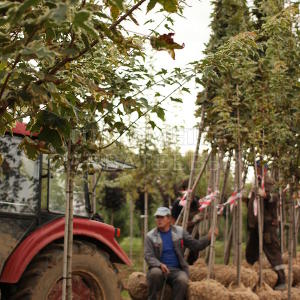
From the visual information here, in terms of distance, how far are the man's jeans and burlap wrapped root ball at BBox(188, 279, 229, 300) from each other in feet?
0.31

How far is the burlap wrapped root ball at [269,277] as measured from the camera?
8008 mm

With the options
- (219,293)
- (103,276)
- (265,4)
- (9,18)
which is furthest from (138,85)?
(265,4)

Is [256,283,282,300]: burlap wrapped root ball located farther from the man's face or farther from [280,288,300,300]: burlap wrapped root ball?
the man's face

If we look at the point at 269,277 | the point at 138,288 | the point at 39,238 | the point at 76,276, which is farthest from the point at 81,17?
the point at 269,277

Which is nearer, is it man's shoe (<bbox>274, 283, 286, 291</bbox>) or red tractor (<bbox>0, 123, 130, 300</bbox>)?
red tractor (<bbox>0, 123, 130, 300</bbox>)

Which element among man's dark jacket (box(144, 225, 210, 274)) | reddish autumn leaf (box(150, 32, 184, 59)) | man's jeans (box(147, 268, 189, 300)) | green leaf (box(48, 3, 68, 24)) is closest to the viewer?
green leaf (box(48, 3, 68, 24))

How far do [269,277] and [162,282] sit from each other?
2.09 meters

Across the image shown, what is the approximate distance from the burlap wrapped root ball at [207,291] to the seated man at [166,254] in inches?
3.7

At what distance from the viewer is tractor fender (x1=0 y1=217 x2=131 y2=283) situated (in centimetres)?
488

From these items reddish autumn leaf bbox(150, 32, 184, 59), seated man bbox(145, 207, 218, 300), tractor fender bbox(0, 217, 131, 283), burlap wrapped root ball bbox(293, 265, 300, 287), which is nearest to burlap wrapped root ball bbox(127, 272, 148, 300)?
seated man bbox(145, 207, 218, 300)

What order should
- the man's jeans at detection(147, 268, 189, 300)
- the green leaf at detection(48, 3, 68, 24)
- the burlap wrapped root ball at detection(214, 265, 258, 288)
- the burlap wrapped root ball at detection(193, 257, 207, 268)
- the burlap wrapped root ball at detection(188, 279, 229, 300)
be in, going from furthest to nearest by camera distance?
the burlap wrapped root ball at detection(193, 257, 207, 268) → the burlap wrapped root ball at detection(214, 265, 258, 288) → the man's jeans at detection(147, 268, 189, 300) → the burlap wrapped root ball at detection(188, 279, 229, 300) → the green leaf at detection(48, 3, 68, 24)

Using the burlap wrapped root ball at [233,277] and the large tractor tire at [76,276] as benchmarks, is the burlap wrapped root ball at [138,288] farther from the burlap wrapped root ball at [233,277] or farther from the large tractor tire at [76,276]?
the large tractor tire at [76,276]

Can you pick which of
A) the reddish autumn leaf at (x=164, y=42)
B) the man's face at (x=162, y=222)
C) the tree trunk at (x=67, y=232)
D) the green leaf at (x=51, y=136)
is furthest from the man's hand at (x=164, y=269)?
the reddish autumn leaf at (x=164, y=42)

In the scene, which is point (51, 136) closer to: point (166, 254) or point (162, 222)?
point (162, 222)
